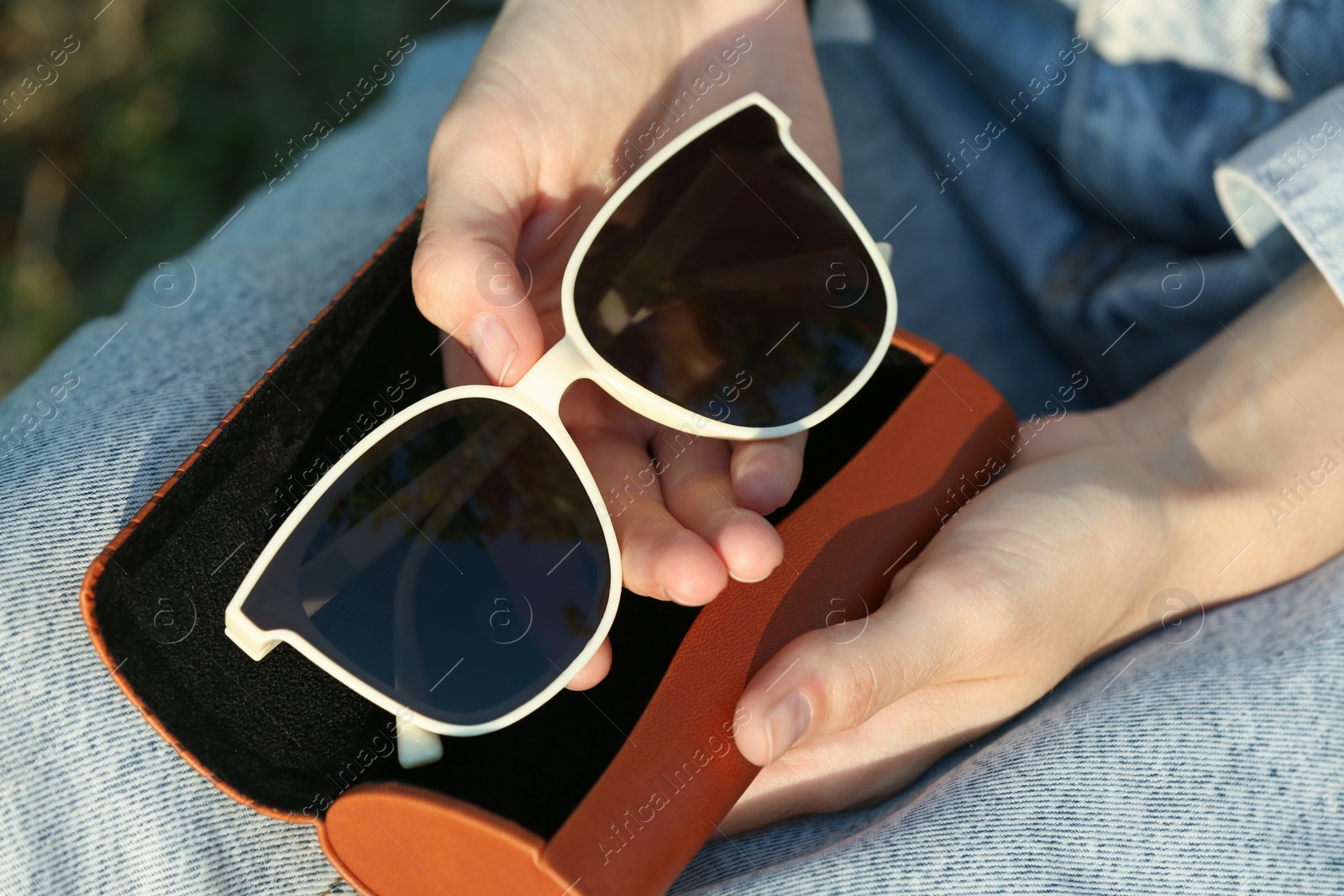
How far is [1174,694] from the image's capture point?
0.84 m

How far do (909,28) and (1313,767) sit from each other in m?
1.03

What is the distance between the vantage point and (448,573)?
2.53ft

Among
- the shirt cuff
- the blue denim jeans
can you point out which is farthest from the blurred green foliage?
the shirt cuff

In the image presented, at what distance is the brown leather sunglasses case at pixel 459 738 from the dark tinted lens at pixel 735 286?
0.08 metres

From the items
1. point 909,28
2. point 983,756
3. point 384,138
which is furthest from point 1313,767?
point 384,138

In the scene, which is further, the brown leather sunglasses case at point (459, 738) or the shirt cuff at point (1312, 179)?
the shirt cuff at point (1312, 179)

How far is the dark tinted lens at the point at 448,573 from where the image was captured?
744 millimetres

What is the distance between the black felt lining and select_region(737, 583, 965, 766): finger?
0.11 m

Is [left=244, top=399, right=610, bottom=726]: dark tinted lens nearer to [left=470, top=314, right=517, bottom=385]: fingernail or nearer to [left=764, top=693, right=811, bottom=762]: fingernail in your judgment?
[left=470, top=314, right=517, bottom=385]: fingernail

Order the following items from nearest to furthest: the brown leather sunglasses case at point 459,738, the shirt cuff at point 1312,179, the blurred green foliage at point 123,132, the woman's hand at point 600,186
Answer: the brown leather sunglasses case at point 459,738 < the woman's hand at point 600,186 < the shirt cuff at point 1312,179 < the blurred green foliage at point 123,132

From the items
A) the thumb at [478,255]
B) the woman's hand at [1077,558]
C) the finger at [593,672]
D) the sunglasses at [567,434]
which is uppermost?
the thumb at [478,255]

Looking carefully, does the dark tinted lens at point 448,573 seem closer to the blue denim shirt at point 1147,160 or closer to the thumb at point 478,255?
the thumb at point 478,255

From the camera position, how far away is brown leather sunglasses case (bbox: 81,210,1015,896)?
27.3 inches

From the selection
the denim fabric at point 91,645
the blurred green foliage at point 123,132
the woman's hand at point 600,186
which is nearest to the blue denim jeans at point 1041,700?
the denim fabric at point 91,645
